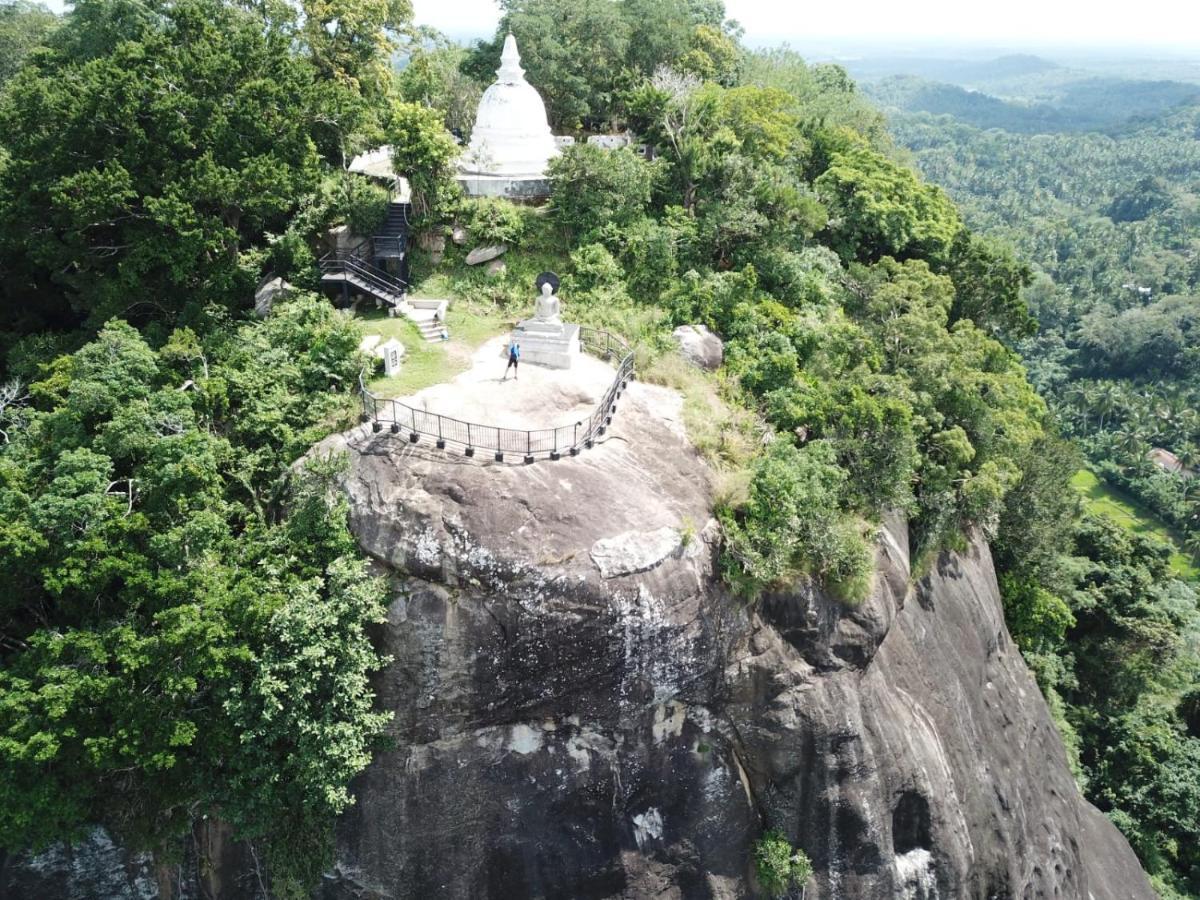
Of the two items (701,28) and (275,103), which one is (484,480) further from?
(701,28)

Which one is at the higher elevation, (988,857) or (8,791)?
(8,791)

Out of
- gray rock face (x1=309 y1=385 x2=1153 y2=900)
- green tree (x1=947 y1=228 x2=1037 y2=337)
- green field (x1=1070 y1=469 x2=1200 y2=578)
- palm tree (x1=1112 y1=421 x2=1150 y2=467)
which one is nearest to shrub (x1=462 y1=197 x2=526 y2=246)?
gray rock face (x1=309 y1=385 x2=1153 y2=900)

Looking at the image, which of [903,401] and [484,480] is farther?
[903,401]

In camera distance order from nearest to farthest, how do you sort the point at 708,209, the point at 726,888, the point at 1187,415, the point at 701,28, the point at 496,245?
the point at 726,888 → the point at 496,245 → the point at 708,209 → the point at 701,28 → the point at 1187,415

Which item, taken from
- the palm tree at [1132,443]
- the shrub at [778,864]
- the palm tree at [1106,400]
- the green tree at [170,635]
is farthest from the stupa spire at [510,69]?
the palm tree at [1106,400]

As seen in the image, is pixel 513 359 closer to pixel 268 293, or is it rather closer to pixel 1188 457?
pixel 268 293

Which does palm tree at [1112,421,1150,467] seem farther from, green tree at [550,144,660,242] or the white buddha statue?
the white buddha statue

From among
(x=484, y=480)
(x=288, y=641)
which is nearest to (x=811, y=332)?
(x=484, y=480)

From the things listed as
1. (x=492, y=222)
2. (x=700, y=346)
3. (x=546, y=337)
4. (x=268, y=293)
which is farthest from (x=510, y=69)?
(x=700, y=346)
